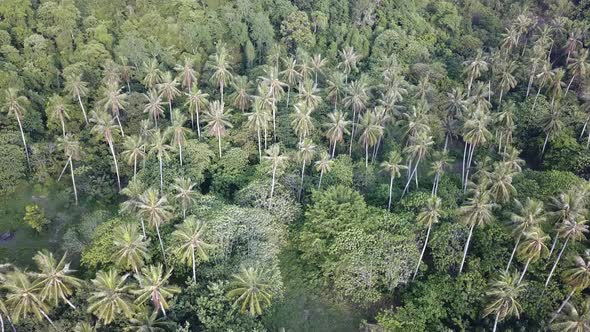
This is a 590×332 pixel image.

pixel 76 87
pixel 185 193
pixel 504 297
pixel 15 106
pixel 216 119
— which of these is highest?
pixel 76 87

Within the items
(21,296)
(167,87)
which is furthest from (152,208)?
(167,87)

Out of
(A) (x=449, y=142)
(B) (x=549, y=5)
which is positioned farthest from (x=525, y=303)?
(B) (x=549, y=5)

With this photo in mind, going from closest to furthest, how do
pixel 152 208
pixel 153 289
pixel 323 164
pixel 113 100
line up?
pixel 153 289
pixel 152 208
pixel 323 164
pixel 113 100

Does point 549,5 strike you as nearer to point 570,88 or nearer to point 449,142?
point 570,88

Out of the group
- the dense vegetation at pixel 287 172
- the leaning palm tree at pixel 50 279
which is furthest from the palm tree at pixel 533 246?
the leaning palm tree at pixel 50 279

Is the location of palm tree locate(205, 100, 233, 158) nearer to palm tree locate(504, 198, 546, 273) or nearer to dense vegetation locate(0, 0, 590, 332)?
dense vegetation locate(0, 0, 590, 332)

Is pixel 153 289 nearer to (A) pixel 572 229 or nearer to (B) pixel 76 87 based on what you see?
(B) pixel 76 87
